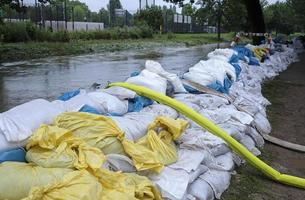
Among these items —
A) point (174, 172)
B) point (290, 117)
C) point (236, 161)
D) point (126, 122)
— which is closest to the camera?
point (174, 172)

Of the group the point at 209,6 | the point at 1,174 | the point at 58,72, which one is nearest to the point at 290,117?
the point at 1,174

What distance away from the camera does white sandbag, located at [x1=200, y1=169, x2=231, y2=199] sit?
370 cm

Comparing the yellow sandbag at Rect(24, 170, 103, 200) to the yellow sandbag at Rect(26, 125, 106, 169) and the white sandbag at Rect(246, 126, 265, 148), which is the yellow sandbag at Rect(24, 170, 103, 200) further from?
the white sandbag at Rect(246, 126, 265, 148)

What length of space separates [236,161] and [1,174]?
2525mm

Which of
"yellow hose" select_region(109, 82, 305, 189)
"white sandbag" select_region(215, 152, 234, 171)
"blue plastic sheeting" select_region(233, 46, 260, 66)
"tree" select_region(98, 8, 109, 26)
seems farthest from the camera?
"tree" select_region(98, 8, 109, 26)

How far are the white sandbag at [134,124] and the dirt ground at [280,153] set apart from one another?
90 cm

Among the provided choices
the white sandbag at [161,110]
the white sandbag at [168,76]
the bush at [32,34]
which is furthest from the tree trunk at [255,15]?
the white sandbag at [161,110]

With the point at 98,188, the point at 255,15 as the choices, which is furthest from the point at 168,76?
the point at 255,15

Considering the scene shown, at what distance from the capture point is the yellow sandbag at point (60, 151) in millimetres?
2926

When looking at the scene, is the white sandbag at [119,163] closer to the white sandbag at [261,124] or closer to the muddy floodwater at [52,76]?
the white sandbag at [261,124]

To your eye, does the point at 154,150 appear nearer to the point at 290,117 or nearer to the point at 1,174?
the point at 1,174

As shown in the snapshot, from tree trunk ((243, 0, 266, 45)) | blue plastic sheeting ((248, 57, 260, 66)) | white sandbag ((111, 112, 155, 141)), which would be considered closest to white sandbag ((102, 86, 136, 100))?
white sandbag ((111, 112, 155, 141))

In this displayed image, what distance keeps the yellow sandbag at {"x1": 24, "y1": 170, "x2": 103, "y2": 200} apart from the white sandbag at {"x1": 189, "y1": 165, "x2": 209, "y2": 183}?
0.93 m

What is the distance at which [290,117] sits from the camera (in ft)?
24.3
